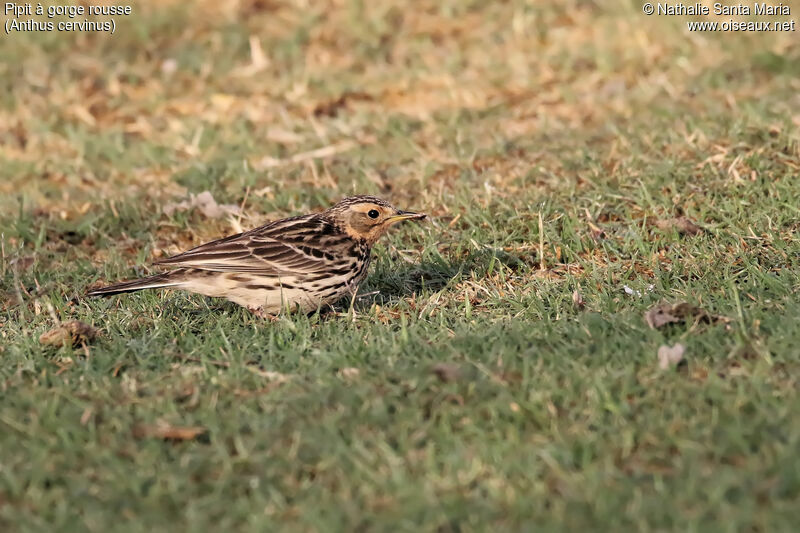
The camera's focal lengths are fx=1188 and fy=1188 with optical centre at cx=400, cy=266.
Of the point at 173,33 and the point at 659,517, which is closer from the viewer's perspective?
the point at 659,517

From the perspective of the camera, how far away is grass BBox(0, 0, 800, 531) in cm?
512

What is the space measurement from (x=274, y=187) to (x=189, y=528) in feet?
18.9

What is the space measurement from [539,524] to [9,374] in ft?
10.6

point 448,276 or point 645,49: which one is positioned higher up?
point 645,49

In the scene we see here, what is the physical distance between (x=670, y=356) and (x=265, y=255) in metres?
3.02

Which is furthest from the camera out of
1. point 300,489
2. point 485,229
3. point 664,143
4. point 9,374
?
point 664,143

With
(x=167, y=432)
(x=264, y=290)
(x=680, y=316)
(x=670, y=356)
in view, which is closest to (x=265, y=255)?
(x=264, y=290)

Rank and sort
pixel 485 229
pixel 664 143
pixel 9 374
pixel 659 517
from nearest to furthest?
pixel 659 517
pixel 9 374
pixel 485 229
pixel 664 143

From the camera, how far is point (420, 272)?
858cm

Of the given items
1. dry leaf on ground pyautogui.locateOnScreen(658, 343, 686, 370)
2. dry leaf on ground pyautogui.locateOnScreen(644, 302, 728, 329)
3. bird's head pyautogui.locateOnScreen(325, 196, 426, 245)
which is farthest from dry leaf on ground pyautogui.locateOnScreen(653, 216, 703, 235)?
dry leaf on ground pyautogui.locateOnScreen(658, 343, 686, 370)

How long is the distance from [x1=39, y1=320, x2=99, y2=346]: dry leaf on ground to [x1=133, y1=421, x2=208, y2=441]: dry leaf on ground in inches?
55.3

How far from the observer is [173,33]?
14.6 m

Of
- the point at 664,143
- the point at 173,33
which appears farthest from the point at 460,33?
the point at 664,143

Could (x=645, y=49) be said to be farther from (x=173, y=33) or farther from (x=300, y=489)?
(x=300, y=489)
